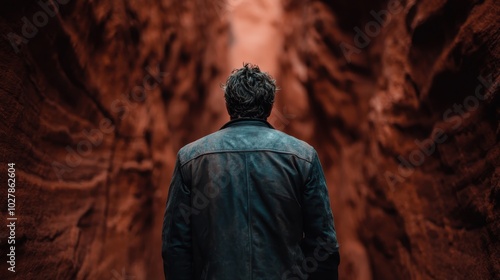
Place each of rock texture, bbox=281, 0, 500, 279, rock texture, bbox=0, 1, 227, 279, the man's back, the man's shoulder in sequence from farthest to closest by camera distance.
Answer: rock texture, bbox=281, 0, 500, 279 < rock texture, bbox=0, 1, 227, 279 < the man's shoulder < the man's back

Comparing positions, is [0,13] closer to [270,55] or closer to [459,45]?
[459,45]

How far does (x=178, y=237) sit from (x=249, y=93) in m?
0.67

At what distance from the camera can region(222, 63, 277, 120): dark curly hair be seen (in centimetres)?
160

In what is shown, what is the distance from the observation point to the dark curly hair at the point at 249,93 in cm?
160

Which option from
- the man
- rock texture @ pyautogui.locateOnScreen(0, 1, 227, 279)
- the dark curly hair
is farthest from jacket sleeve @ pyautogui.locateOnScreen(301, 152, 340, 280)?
rock texture @ pyautogui.locateOnScreen(0, 1, 227, 279)

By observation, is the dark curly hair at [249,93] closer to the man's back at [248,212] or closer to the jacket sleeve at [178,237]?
the man's back at [248,212]

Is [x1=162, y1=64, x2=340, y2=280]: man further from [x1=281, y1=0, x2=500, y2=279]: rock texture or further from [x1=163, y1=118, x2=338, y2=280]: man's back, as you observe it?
[x1=281, y1=0, x2=500, y2=279]: rock texture

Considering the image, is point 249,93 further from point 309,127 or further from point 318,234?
point 309,127

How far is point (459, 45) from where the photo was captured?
209cm

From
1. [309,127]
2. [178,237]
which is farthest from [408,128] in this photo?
[309,127]

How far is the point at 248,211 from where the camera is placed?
56.7 inches

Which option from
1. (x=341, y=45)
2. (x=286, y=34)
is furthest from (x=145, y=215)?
(x=286, y=34)

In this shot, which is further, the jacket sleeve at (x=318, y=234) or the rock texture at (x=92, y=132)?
the rock texture at (x=92, y=132)

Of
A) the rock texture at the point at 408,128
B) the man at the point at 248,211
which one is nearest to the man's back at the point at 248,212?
the man at the point at 248,211
